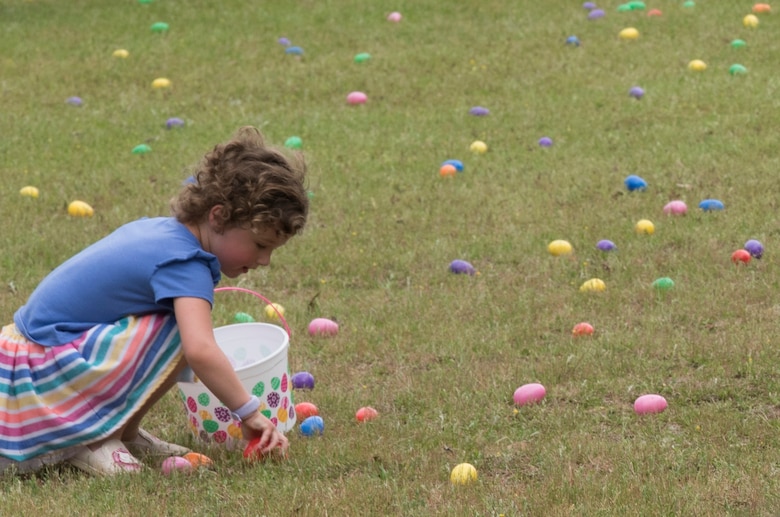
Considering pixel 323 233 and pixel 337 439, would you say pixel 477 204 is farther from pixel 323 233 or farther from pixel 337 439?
pixel 337 439

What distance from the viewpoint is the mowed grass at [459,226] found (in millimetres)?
3465

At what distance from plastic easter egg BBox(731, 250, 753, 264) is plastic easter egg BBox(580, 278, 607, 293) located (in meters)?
0.73

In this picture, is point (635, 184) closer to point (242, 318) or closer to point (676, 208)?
point (676, 208)

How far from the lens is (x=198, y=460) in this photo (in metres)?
3.63

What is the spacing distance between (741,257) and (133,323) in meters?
3.27

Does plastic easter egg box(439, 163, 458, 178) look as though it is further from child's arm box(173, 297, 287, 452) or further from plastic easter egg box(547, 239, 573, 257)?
child's arm box(173, 297, 287, 452)

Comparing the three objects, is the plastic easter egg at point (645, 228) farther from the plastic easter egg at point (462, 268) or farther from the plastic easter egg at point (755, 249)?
the plastic easter egg at point (462, 268)

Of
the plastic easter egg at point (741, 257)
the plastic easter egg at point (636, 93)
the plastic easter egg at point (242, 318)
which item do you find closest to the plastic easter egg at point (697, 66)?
the plastic easter egg at point (636, 93)

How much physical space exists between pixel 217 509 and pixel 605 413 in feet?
5.05

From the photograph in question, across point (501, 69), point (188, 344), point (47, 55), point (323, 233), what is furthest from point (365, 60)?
point (188, 344)

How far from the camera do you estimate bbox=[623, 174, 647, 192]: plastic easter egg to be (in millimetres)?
6634

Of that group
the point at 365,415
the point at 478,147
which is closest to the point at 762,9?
the point at 478,147

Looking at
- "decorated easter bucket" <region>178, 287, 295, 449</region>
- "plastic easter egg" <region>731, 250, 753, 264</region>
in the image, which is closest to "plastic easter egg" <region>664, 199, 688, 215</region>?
"plastic easter egg" <region>731, 250, 753, 264</region>

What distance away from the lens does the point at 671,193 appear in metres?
6.54
